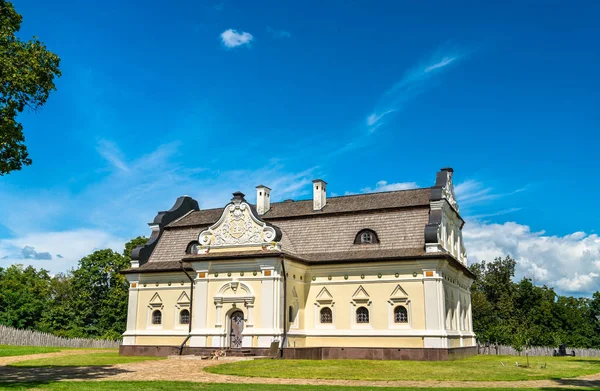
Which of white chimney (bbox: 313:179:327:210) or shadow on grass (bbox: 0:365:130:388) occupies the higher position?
white chimney (bbox: 313:179:327:210)

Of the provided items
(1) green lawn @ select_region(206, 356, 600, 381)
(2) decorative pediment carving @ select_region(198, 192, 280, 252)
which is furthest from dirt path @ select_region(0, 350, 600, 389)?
(2) decorative pediment carving @ select_region(198, 192, 280, 252)

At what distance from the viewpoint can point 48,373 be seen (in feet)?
70.8

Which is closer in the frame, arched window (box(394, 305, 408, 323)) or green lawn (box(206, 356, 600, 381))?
green lawn (box(206, 356, 600, 381))

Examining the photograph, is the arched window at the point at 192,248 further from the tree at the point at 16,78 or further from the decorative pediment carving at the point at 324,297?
the tree at the point at 16,78

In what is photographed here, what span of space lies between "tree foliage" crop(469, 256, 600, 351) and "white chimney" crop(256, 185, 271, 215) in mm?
23422

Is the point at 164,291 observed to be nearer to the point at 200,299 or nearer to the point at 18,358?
the point at 200,299

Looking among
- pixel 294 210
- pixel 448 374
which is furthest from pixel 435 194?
pixel 448 374

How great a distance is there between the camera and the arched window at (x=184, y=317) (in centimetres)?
3598

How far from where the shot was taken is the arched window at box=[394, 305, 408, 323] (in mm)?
31603

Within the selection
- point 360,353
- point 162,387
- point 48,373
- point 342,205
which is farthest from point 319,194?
point 162,387

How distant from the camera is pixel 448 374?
21.5 m

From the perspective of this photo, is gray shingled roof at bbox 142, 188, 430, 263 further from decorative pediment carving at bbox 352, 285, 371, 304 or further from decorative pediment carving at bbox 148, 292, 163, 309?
decorative pediment carving at bbox 148, 292, 163, 309

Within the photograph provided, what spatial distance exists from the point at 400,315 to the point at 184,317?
13.4 metres

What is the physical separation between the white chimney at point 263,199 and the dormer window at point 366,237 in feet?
24.0
